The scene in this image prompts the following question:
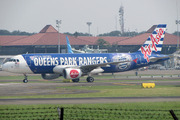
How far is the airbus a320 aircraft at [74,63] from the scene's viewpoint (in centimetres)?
4609

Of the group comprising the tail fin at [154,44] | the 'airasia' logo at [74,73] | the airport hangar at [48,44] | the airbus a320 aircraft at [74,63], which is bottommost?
the 'airasia' logo at [74,73]

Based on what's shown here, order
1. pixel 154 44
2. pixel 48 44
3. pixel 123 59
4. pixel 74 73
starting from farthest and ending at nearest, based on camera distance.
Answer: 1. pixel 48 44
2. pixel 154 44
3. pixel 123 59
4. pixel 74 73

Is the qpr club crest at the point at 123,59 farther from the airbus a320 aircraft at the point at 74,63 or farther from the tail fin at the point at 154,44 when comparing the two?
the tail fin at the point at 154,44

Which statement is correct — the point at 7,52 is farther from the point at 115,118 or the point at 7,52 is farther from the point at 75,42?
the point at 115,118

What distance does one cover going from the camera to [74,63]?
4794 centimetres

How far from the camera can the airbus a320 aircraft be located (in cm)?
4609

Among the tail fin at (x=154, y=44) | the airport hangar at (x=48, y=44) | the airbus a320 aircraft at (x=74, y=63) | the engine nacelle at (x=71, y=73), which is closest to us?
the engine nacelle at (x=71, y=73)

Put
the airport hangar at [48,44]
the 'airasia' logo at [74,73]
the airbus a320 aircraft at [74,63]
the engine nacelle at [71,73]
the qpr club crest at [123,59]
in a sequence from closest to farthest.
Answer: the engine nacelle at [71,73] < the 'airasia' logo at [74,73] < the airbus a320 aircraft at [74,63] < the qpr club crest at [123,59] < the airport hangar at [48,44]

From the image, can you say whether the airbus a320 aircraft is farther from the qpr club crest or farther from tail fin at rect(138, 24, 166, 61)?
tail fin at rect(138, 24, 166, 61)

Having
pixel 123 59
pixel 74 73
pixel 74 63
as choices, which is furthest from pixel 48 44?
pixel 74 73

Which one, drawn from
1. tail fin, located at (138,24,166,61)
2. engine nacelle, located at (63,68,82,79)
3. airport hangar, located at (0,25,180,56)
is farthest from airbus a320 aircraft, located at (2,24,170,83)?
airport hangar, located at (0,25,180,56)

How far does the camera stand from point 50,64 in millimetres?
46594

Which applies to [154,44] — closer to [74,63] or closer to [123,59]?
[123,59]

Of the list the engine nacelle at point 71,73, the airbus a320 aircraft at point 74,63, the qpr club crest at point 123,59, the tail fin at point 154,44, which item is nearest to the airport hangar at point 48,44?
the tail fin at point 154,44
